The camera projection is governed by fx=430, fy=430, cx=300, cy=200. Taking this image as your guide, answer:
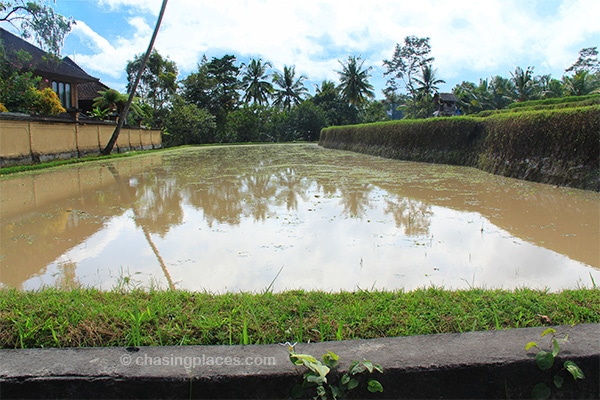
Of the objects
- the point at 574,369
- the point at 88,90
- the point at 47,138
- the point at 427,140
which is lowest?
the point at 574,369

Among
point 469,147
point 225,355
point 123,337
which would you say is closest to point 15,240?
point 123,337

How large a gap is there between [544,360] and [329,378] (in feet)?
2.82

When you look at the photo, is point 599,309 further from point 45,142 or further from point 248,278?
point 45,142

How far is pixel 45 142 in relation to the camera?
1442 cm

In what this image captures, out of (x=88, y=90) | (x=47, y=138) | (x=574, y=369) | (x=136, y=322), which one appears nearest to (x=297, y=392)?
(x=136, y=322)

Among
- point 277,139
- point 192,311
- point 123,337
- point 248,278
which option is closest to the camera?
point 123,337

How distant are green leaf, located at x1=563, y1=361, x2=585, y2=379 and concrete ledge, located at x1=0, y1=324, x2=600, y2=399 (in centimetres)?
4

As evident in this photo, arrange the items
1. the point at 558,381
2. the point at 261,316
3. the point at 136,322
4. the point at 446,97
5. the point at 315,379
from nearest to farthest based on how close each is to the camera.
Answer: the point at 315,379
the point at 558,381
the point at 136,322
the point at 261,316
the point at 446,97

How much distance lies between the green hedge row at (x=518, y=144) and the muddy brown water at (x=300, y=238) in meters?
0.78

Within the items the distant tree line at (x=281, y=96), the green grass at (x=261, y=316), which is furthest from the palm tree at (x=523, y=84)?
the green grass at (x=261, y=316)

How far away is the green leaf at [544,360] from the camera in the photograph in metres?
1.69

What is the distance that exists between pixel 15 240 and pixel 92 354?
3.52 m

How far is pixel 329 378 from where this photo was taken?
167 centimetres

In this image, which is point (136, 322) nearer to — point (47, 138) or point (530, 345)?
point (530, 345)
